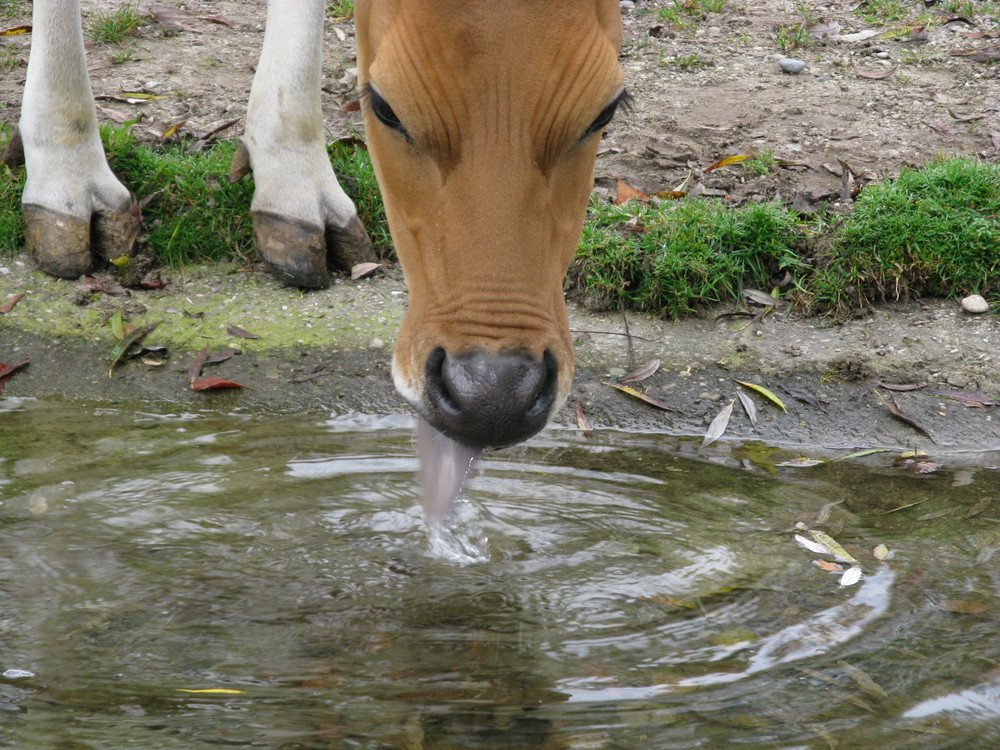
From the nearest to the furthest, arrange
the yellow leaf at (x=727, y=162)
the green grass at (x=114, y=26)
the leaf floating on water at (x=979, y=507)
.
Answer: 1. the leaf floating on water at (x=979, y=507)
2. the yellow leaf at (x=727, y=162)
3. the green grass at (x=114, y=26)

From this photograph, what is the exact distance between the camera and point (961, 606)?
10.5ft

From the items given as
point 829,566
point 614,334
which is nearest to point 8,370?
point 614,334

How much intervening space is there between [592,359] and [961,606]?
1882mm

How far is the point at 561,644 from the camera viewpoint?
3020 millimetres

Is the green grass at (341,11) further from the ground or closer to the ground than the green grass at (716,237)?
further from the ground

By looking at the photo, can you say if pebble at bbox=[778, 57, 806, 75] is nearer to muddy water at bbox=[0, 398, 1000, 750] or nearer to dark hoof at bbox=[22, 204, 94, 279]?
muddy water at bbox=[0, 398, 1000, 750]

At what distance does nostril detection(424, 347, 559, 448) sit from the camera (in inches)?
108

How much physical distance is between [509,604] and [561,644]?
0.89 ft

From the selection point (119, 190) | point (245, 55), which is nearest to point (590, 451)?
point (119, 190)

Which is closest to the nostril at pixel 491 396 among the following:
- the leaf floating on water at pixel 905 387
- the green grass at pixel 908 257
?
the leaf floating on water at pixel 905 387

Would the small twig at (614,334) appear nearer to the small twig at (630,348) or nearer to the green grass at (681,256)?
the small twig at (630,348)

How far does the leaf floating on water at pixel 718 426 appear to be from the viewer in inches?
171

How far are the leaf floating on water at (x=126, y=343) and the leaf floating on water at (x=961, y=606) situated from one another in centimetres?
305

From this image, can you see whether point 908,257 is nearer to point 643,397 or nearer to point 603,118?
point 643,397
